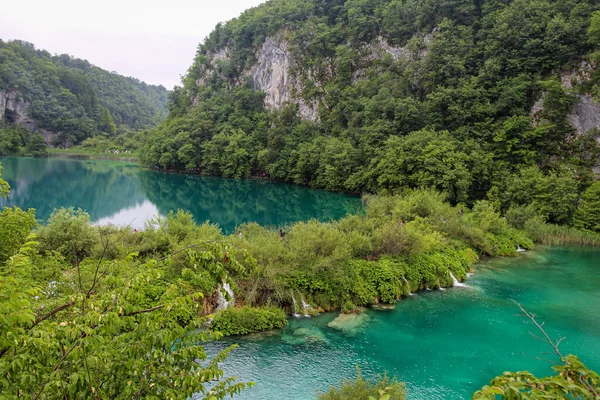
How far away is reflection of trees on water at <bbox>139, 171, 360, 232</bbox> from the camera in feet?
120

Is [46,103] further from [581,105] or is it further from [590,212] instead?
[590,212]

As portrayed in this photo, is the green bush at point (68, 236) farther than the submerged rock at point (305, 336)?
Yes

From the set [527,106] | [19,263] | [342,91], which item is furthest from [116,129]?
[19,263]

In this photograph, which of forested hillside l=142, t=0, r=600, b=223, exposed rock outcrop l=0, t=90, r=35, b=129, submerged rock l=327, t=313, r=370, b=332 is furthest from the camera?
exposed rock outcrop l=0, t=90, r=35, b=129

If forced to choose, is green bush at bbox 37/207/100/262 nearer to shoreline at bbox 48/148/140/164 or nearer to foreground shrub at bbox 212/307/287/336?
foreground shrub at bbox 212/307/287/336

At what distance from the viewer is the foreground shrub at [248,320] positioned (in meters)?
14.1

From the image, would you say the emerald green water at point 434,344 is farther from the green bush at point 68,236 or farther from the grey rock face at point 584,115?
the grey rock face at point 584,115

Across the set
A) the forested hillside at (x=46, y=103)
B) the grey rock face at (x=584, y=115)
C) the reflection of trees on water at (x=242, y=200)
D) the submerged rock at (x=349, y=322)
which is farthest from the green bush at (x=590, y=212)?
the forested hillside at (x=46, y=103)

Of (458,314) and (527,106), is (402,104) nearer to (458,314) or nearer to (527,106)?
(527,106)

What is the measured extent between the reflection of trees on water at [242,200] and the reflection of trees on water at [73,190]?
283 cm

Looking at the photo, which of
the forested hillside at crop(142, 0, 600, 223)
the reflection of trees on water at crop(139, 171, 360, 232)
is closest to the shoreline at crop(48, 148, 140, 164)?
the forested hillside at crop(142, 0, 600, 223)

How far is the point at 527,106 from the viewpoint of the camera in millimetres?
43406

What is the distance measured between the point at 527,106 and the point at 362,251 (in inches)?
1355

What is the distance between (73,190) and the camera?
4725 centimetres
